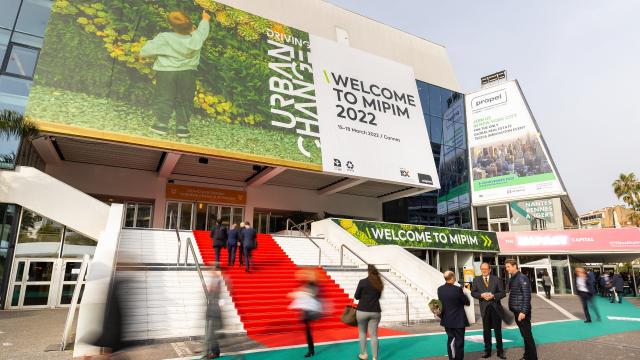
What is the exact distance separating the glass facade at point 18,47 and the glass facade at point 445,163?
24.9 m

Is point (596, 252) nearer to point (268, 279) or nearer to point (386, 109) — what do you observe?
point (386, 109)

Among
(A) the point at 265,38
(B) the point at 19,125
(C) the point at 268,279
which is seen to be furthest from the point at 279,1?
(C) the point at 268,279

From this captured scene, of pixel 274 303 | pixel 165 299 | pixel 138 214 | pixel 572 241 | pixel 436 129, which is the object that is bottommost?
pixel 274 303

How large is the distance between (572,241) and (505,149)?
1098 cm

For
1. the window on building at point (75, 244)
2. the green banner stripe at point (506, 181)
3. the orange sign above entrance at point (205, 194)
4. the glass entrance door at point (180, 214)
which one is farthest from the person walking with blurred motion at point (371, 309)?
the green banner stripe at point (506, 181)

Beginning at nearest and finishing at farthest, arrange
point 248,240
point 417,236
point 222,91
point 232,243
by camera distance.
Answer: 1. point 248,240
2. point 232,243
3. point 222,91
4. point 417,236

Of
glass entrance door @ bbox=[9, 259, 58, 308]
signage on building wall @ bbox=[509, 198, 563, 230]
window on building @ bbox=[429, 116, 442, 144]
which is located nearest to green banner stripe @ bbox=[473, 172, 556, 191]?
signage on building wall @ bbox=[509, 198, 563, 230]

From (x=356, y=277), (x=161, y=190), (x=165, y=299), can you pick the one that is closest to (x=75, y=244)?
(x=161, y=190)

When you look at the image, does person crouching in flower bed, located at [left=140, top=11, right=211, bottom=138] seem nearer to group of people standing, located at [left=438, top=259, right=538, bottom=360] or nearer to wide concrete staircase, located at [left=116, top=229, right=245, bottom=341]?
wide concrete staircase, located at [left=116, top=229, right=245, bottom=341]

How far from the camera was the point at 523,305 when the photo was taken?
609 cm

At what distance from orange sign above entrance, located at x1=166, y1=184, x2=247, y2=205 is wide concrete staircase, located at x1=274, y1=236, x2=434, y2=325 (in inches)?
250

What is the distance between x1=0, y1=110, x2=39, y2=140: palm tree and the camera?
13469 mm

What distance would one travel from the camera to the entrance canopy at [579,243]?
24000mm

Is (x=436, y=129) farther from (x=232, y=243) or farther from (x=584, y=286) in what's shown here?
(x=232, y=243)
